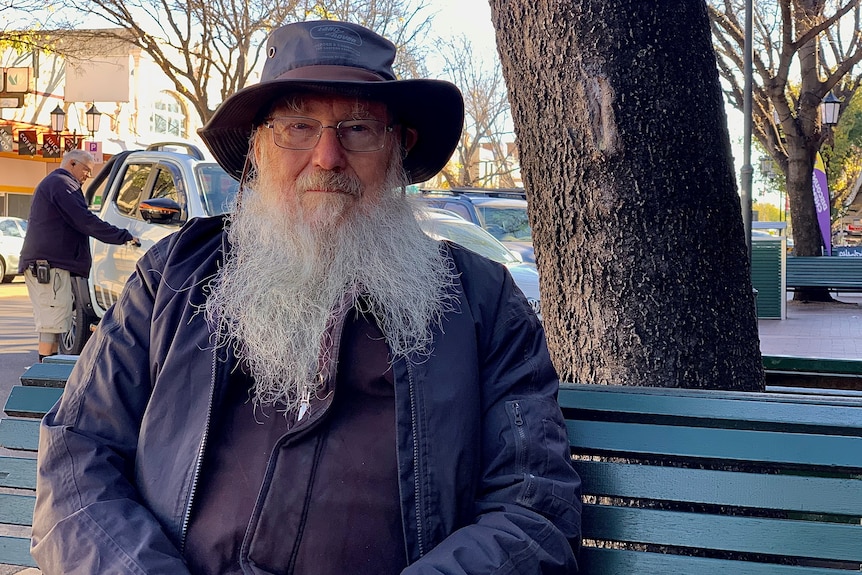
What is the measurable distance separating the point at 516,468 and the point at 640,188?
40.9 inches

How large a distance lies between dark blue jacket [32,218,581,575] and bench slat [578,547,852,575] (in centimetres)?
20

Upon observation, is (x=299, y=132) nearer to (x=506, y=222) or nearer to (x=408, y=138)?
(x=408, y=138)

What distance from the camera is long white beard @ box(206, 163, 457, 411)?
7.10ft

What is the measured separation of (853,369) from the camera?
3.70 m

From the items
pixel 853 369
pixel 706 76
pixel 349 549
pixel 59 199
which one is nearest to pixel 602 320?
pixel 706 76

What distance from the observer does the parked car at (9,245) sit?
2129 centimetres

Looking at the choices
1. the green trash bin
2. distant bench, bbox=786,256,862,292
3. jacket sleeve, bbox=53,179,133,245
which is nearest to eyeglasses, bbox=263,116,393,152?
jacket sleeve, bbox=53,179,133,245

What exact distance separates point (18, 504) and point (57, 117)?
2621cm

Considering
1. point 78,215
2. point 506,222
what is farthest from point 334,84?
point 506,222

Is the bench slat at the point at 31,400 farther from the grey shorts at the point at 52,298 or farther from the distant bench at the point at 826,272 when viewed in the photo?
the distant bench at the point at 826,272

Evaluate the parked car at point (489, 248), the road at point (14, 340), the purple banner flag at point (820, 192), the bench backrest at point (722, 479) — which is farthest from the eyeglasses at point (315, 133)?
the purple banner flag at point (820, 192)

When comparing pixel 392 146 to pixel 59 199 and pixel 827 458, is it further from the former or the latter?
pixel 59 199

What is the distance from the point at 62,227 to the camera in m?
8.18

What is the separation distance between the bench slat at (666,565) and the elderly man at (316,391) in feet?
0.69
